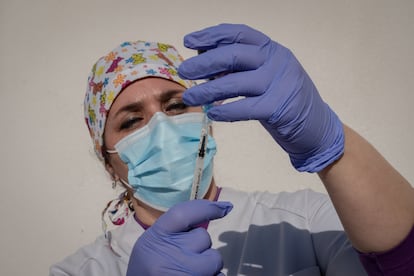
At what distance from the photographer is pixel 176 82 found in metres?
1.10

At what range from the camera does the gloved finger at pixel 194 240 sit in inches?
27.3

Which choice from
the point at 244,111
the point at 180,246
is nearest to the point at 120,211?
the point at 180,246

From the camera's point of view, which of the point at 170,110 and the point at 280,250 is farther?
the point at 170,110

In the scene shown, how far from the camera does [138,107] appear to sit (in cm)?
104

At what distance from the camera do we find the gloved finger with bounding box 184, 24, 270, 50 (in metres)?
0.64

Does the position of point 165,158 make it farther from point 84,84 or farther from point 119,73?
point 84,84

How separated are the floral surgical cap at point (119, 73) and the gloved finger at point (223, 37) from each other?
0.45 m

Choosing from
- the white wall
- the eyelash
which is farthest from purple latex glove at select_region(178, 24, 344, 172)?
the white wall

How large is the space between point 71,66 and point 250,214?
1205 millimetres

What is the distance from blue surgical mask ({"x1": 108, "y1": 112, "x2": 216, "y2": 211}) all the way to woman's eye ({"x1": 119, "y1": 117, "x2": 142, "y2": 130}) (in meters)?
0.05

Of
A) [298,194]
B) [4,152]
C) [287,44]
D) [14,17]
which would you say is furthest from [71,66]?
[298,194]

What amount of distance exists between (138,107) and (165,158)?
21cm

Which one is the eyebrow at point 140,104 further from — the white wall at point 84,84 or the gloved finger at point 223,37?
the white wall at point 84,84

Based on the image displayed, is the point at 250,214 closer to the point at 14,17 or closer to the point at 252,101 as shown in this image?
the point at 252,101
